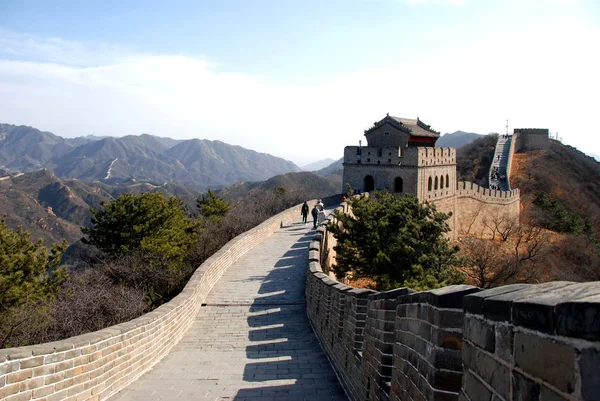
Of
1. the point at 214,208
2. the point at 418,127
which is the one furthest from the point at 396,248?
the point at 418,127

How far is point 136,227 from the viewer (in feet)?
67.0

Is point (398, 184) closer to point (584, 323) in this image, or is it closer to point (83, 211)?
point (584, 323)

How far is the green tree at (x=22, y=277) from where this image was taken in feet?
43.8

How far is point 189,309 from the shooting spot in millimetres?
10844

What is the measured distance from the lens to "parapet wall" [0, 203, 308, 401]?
5.07 meters

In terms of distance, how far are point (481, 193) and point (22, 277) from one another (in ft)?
92.9

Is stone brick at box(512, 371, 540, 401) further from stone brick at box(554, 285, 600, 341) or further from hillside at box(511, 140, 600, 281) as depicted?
hillside at box(511, 140, 600, 281)

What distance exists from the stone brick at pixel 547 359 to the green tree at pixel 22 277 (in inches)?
467

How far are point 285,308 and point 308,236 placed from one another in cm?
901

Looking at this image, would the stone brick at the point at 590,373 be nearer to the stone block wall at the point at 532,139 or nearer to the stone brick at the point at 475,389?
the stone brick at the point at 475,389

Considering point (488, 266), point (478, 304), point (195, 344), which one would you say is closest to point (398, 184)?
point (488, 266)

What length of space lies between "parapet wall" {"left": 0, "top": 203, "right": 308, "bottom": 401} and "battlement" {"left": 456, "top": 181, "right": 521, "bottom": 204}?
26609 mm

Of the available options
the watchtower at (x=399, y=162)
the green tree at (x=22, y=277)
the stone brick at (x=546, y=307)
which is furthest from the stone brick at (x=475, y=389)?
the watchtower at (x=399, y=162)

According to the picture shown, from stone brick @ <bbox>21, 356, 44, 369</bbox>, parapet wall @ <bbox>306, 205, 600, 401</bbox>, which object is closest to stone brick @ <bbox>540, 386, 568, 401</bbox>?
parapet wall @ <bbox>306, 205, 600, 401</bbox>
